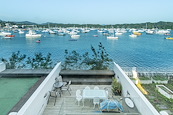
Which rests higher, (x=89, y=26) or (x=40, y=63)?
(x=89, y=26)

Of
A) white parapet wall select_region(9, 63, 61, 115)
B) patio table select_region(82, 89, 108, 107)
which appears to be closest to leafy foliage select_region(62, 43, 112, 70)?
patio table select_region(82, 89, 108, 107)

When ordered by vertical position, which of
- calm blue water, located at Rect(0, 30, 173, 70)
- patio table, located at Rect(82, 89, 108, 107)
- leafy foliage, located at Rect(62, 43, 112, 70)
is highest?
leafy foliage, located at Rect(62, 43, 112, 70)

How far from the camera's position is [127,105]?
406cm

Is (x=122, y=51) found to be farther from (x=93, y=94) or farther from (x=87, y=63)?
(x=93, y=94)

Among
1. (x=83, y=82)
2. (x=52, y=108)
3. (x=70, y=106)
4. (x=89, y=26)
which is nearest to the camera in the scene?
(x=70, y=106)

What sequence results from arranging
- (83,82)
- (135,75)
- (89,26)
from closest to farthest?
(83,82) < (135,75) < (89,26)

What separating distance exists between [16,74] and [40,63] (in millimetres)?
2649

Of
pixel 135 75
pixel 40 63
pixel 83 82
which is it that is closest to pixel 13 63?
pixel 40 63

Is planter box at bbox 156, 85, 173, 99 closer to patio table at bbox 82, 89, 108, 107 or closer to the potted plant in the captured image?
the potted plant

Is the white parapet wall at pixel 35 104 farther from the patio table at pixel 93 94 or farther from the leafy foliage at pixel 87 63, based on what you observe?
the leafy foliage at pixel 87 63

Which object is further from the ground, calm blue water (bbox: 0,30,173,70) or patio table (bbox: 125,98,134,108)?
patio table (bbox: 125,98,134,108)

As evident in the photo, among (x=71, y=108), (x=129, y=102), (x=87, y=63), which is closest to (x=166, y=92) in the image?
(x=129, y=102)

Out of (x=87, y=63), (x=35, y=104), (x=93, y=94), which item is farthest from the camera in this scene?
(x=87, y=63)

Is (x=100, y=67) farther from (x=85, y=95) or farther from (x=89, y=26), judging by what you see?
(x=89, y=26)
